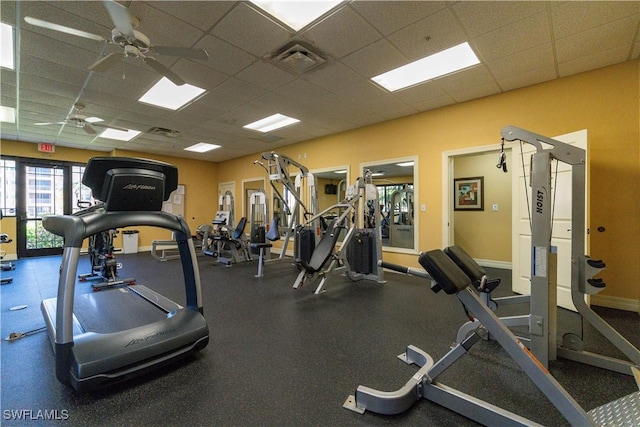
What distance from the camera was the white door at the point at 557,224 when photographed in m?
3.11

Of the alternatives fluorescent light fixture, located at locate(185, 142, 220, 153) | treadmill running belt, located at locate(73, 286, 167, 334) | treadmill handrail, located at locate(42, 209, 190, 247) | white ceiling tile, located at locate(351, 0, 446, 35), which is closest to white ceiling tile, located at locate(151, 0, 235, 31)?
white ceiling tile, located at locate(351, 0, 446, 35)

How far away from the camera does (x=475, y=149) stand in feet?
14.0

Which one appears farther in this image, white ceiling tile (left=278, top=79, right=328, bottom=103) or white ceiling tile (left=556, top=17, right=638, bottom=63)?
white ceiling tile (left=278, top=79, right=328, bottom=103)

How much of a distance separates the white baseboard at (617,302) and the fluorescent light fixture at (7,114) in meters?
8.93

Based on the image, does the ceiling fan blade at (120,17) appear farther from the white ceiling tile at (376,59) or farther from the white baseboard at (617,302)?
the white baseboard at (617,302)

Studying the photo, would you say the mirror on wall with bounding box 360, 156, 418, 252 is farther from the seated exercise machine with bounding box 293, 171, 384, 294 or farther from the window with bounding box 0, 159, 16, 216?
the window with bounding box 0, 159, 16, 216

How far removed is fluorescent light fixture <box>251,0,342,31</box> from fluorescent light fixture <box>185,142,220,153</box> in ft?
17.3

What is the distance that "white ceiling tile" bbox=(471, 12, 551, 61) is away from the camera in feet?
8.41

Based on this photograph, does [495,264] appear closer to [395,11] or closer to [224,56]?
[395,11]

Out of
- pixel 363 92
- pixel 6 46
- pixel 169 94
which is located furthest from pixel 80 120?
pixel 363 92

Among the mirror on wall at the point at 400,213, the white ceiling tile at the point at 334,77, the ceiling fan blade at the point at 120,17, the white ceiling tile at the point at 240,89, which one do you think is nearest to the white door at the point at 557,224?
the mirror on wall at the point at 400,213

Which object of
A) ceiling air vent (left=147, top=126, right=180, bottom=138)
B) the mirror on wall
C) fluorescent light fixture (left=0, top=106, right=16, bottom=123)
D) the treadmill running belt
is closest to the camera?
the treadmill running belt

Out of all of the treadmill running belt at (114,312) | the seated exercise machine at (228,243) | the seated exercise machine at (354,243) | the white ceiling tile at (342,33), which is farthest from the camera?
the seated exercise machine at (228,243)

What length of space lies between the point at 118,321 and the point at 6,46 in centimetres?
308
